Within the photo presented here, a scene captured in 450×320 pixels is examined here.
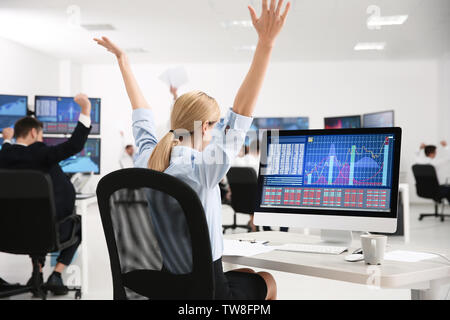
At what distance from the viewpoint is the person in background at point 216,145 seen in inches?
46.8

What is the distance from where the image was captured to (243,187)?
5.20 metres

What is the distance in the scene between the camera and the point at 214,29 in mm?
7348

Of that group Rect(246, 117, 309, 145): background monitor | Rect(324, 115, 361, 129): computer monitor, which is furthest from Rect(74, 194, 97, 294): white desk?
Rect(246, 117, 309, 145): background monitor

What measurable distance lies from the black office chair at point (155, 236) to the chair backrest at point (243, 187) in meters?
3.76

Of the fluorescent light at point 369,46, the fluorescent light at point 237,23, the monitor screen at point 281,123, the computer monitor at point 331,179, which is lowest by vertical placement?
the computer monitor at point 331,179

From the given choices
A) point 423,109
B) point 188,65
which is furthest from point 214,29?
point 423,109

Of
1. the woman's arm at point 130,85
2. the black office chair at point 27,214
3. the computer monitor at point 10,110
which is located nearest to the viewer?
the woman's arm at point 130,85

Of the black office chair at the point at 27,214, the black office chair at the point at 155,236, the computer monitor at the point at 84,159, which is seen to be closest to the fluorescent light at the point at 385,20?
the computer monitor at the point at 84,159

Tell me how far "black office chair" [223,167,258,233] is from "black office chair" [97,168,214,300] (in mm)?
3756

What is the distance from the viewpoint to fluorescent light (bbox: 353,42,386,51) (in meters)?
8.32

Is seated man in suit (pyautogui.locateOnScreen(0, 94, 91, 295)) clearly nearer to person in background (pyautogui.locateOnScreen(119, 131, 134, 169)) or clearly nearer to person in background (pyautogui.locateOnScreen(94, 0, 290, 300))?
person in background (pyautogui.locateOnScreen(94, 0, 290, 300))

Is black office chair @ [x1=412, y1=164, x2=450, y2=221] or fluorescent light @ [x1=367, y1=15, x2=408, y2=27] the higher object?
fluorescent light @ [x1=367, y1=15, x2=408, y2=27]

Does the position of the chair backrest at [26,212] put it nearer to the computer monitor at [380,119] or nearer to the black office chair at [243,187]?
the black office chair at [243,187]

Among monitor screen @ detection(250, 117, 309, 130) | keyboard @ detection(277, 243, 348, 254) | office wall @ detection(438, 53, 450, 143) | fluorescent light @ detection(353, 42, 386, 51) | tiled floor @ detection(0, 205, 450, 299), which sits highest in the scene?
fluorescent light @ detection(353, 42, 386, 51)
